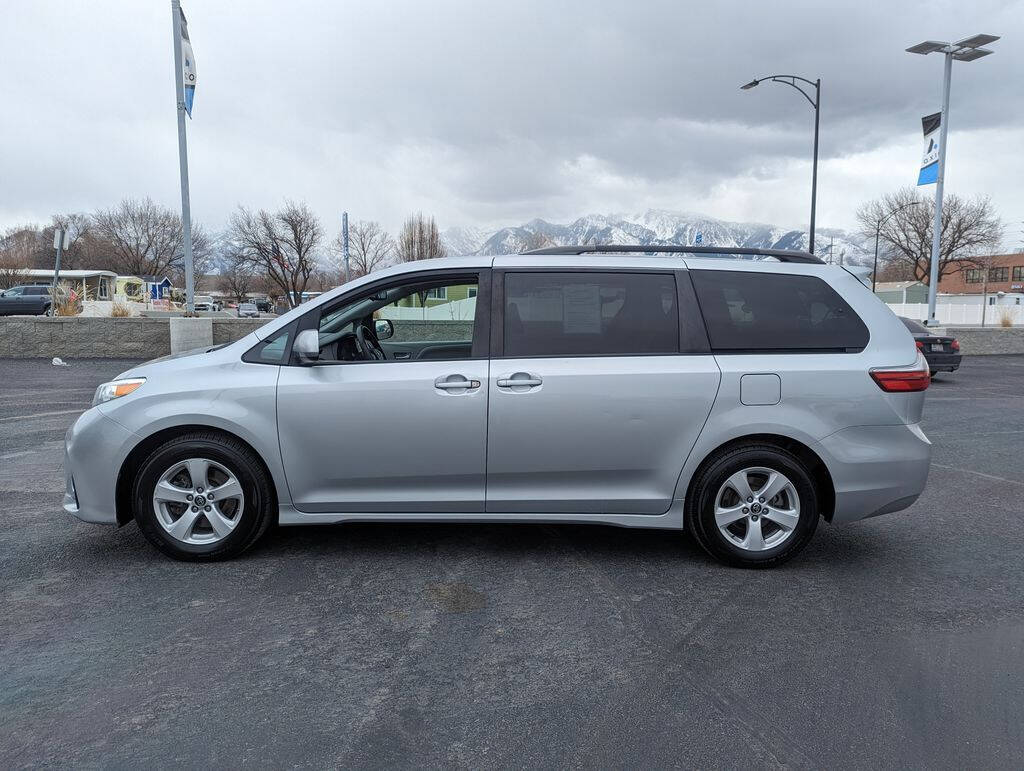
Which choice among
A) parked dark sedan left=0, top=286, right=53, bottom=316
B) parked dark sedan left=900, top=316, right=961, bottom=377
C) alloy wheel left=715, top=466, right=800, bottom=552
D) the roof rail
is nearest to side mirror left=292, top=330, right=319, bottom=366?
the roof rail

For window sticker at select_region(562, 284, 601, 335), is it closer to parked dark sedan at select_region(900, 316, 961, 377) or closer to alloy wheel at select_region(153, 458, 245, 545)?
alloy wheel at select_region(153, 458, 245, 545)

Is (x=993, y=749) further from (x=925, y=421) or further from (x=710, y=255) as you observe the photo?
(x=925, y=421)

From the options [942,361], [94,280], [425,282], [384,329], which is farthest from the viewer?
[94,280]

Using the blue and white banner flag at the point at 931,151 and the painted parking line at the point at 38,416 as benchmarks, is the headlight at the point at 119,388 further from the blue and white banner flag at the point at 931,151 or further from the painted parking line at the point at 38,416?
the blue and white banner flag at the point at 931,151

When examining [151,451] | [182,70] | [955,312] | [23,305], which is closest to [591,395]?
[151,451]

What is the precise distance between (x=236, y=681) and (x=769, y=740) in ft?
6.63

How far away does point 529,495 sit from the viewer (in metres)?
4.41

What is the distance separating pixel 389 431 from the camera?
14.1 ft

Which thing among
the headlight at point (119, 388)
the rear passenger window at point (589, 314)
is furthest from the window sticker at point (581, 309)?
the headlight at point (119, 388)

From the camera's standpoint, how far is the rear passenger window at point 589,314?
441cm

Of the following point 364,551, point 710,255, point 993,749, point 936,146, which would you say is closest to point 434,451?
point 364,551

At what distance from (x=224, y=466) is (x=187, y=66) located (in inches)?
602

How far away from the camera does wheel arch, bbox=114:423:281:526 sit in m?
4.37

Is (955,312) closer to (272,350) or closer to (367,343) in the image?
(367,343)
